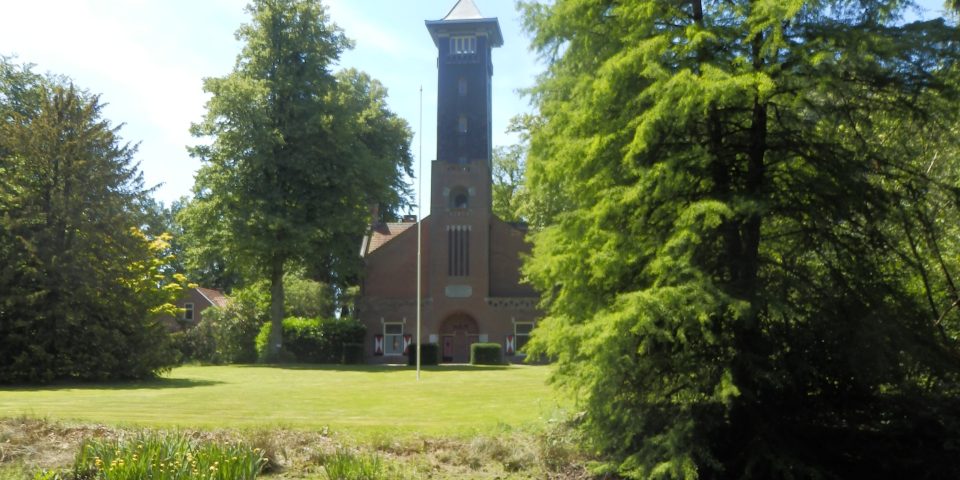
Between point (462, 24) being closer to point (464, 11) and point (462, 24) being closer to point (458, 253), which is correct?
point (464, 11)

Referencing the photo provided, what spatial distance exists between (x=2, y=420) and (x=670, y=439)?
903cm

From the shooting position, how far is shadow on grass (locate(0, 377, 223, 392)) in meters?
21.1

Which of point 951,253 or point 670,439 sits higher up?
point 951,253

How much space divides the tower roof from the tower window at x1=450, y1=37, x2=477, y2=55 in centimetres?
40

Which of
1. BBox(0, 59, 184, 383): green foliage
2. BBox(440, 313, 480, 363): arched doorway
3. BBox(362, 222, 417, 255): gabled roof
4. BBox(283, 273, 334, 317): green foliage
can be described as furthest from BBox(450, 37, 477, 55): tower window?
BBox(0, 59, 184, 383): green foliage

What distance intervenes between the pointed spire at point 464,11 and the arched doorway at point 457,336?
1661cm

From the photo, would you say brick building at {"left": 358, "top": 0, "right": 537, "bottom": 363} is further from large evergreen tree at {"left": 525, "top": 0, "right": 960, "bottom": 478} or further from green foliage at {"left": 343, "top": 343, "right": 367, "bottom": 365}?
large evergreen tree at {"left": 525, "top": 0, "right": 960, "bottom": 478}

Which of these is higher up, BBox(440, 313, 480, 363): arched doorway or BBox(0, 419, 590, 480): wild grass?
BBox(440, 313, 480, 363): arched doorway

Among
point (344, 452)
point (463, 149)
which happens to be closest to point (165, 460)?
point (344, 452)

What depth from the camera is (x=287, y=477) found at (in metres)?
10.0

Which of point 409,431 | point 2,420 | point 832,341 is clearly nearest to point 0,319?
point 2,420

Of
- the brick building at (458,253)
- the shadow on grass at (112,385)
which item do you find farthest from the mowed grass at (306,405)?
the brick building at (458,253)

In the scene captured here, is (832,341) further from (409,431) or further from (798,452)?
(409,431)

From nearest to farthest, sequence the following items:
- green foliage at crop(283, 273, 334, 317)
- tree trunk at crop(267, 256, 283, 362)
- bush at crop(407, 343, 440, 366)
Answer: bush at crop(407, 343, 440, 366)
tree trunk at crop(267, 256, 283, 362)
green foliage at crop(283, 273, 334, 317)
